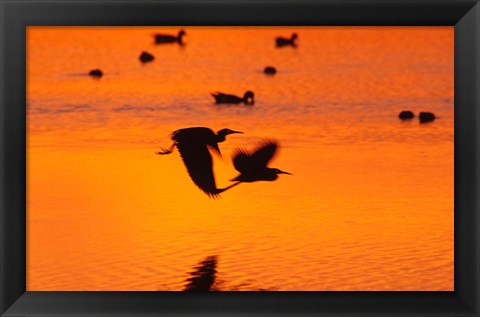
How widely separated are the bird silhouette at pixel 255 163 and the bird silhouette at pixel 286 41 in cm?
194

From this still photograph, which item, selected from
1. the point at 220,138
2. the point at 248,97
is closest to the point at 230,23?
the point at 220,138

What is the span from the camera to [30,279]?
3.49 m

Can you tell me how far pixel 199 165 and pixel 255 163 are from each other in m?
0.23

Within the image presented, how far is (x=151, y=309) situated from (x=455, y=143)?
111 cm

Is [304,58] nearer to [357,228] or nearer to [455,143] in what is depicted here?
[357,228]

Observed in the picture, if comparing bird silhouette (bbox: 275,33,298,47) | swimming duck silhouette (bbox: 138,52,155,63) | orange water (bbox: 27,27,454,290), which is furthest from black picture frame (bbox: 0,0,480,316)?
bird silhouette (bbox: 275,33,298,47)

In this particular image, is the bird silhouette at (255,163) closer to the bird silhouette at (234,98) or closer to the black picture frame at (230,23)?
the black picture frame at (230,23)

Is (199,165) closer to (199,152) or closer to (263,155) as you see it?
(199,152)

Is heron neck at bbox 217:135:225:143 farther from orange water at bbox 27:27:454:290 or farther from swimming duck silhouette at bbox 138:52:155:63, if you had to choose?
swimming duck silhouette at bbox 138:52:155:63

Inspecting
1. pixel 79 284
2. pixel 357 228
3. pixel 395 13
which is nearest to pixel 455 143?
pixel 395 13

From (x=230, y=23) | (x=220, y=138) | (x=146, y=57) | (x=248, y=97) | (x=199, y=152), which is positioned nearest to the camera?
(x=230, y=23)

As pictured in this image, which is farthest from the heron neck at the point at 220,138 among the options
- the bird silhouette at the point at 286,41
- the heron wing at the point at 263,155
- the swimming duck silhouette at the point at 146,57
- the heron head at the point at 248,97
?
the bird silhouette at the point at 286,41

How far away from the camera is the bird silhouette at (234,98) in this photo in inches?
210

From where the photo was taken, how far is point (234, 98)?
5312 mm
